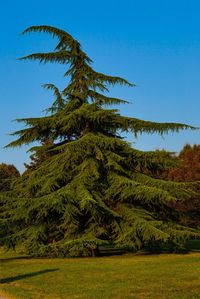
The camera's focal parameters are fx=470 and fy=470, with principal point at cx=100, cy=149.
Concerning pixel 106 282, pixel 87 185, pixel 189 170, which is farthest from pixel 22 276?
pixel 189 170

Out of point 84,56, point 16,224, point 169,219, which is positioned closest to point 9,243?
point 16,224

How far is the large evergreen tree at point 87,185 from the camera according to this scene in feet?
71.6

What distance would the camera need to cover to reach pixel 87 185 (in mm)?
22609

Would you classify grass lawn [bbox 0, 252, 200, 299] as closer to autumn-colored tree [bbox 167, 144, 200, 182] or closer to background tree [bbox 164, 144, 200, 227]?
background tree [bbox 164, 144, 200, 227]

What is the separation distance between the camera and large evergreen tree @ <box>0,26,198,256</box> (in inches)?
859

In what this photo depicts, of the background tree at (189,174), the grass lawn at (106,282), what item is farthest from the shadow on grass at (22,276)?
the background tree at (189,174)

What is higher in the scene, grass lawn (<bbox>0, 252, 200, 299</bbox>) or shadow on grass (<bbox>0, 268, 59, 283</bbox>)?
shadow on grass (<bbox>0, 268, 59, 283</bbox>)

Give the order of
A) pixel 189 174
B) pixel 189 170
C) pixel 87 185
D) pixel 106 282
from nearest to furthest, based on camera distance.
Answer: pixel 106 282
pixel 87 185
pixel 189 174
pixel 189 170

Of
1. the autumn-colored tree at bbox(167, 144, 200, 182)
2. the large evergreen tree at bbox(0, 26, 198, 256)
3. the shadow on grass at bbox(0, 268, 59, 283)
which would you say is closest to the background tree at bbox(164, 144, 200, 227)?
the autumn-colored tree at bbox(167, 144, 200, 182)

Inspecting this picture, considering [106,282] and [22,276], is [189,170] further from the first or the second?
[106,282]

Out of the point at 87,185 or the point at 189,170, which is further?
the point at 189,170

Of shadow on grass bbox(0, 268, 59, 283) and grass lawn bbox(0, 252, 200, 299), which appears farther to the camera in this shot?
shadow on grass bbox(0, 268, 59, 283)

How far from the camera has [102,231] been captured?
2220 centimetres

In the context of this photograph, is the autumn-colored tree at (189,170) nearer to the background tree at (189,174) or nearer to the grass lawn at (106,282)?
the background tree at (189,174)
